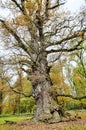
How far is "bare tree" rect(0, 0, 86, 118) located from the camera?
21.2 meters

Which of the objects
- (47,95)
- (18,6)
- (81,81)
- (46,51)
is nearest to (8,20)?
(18,6)

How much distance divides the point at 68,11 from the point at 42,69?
16.2 feet

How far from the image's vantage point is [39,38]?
23156 millimetres

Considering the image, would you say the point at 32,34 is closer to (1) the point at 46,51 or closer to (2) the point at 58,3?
(1) the point at 46,51

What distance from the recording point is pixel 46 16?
2253 cm

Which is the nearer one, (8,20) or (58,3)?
(8,20)

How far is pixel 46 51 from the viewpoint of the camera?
2317 centimetres

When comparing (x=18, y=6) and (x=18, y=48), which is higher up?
(x=18, y=6)

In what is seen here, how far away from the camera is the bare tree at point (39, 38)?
21.2 metres

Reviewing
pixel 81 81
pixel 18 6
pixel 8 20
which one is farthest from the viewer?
pixel 81 81

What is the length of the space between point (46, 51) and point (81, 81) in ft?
97.6

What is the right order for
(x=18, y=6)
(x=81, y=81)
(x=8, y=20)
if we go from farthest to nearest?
(x=81, y=81) → (x=18, y=6) → (x=8, y=20)

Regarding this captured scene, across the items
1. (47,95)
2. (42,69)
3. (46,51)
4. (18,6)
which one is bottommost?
(47,95)

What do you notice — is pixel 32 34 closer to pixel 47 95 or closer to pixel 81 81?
pixel 47 95
